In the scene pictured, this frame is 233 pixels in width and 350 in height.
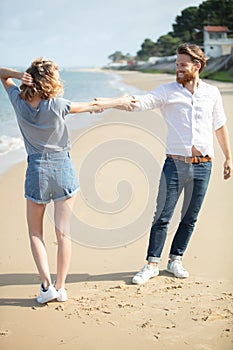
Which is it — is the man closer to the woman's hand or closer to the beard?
the beard

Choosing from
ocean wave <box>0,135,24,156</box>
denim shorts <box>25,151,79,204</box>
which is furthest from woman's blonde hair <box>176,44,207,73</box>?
ocean wave <box>0,135,24,156</box>

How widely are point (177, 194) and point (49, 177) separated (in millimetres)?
927

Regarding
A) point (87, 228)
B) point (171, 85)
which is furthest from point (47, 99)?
point (87, 228)

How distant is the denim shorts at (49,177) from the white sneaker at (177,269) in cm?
101

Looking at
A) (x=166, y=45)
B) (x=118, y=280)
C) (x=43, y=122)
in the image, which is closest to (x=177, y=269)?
(x=118, y=280)

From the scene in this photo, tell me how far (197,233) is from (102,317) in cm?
158

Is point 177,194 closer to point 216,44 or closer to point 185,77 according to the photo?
point 185,77

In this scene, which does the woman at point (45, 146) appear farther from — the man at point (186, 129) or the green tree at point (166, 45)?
the green tree at point (166, 45)

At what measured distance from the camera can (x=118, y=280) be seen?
131 inches

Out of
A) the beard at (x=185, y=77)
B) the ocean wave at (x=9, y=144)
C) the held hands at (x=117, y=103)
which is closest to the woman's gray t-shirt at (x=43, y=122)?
the held hands at (x=117, y=103)

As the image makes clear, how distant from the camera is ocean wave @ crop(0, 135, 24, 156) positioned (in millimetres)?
8532

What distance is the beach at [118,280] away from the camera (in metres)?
2.56

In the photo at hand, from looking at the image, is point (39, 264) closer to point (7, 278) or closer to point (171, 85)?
point (7, 278)

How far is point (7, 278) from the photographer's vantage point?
3.37 m
